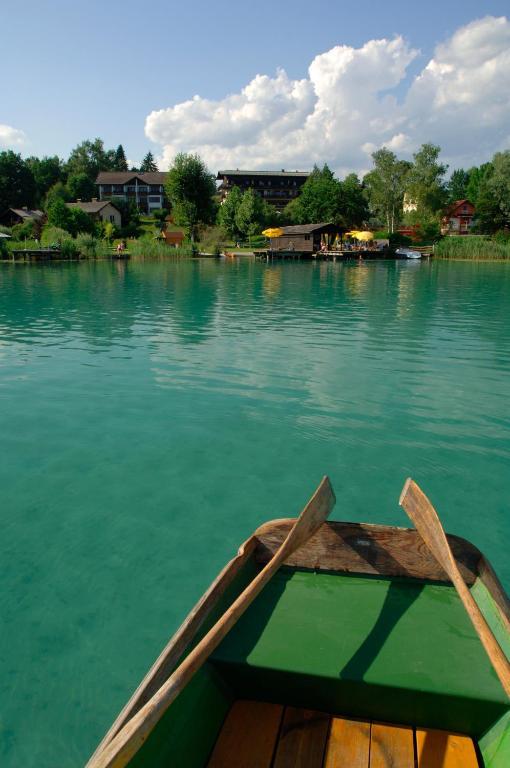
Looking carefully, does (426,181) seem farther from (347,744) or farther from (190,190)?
(347,744)

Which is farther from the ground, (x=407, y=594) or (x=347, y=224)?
(x=347, y=224)

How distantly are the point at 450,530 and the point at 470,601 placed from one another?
133 inches

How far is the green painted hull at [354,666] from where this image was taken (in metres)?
2.46

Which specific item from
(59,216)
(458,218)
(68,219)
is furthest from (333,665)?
(458,218)

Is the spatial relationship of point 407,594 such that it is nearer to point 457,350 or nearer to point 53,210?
point 457,350

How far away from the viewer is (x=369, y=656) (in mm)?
2924

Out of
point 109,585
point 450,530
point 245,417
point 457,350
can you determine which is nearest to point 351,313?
point 457,350

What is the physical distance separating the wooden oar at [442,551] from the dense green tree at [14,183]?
10659 centimetres

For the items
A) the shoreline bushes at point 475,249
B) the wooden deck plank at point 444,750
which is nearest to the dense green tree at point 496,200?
the shoreline bushes at point 475,249

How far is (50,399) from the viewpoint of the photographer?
10.2m

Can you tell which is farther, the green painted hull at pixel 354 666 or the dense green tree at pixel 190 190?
the dense green tree at pixel 190 190

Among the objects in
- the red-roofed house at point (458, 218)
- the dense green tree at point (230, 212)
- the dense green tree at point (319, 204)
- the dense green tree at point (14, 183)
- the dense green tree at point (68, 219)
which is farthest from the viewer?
the dense green tree at point (14, 183)

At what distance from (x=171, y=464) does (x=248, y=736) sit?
499cm

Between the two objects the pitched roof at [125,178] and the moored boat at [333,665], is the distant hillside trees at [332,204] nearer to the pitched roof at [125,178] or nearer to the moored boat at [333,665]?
the pitched roof at [125,178]
